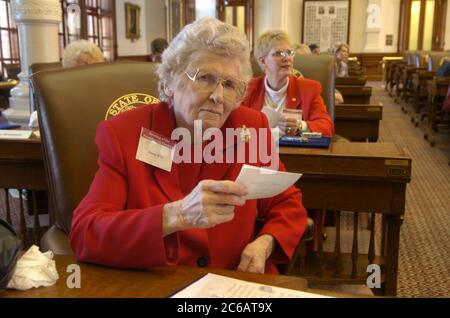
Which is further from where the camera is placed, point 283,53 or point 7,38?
point 7,38

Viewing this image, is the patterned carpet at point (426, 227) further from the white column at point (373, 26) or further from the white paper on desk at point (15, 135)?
the white column at point (373, 26)

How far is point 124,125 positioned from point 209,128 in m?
0.23

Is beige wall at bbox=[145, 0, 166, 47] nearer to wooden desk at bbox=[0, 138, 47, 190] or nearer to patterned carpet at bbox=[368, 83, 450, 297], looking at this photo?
patterned carpet at bbox=[368, 83, 450, 297]

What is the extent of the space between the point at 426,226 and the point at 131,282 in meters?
2.93

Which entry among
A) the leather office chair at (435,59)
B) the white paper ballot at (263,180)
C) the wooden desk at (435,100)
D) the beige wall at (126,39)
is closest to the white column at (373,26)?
the leather office chair at (435,59)

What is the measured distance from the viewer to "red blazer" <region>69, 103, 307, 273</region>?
3.53 feet

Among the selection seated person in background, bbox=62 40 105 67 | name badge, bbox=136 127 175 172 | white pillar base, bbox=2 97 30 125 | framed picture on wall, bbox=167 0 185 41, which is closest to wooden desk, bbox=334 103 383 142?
seated person in background, bbox=62 40 105 67

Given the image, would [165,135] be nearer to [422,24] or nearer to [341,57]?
[341,57]

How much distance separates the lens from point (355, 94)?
520 centimetres

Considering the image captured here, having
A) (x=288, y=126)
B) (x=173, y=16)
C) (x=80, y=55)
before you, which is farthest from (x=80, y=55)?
(x=173, y=16)

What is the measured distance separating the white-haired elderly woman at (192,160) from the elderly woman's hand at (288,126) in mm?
930

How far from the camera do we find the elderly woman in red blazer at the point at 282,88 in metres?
2.98

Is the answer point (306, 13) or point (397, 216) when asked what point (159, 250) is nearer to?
point (397, 216)
